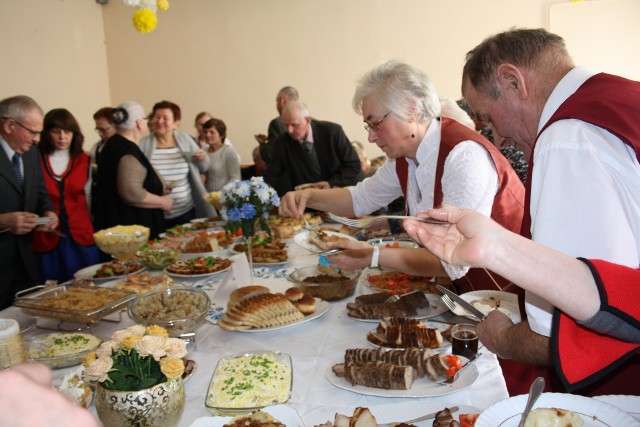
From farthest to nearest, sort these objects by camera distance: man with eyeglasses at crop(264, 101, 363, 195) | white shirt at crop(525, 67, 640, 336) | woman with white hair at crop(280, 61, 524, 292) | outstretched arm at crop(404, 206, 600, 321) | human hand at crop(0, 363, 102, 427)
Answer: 1. man with eyeglasses at crop(264, 101, 363, 195)
2. woman with white hair at crop(280, 61, 524, 292)
3. white shirt at crop(525, 67, 640, 336)
4. outstretched arm at crop(404, 206, 600, 321)
5. human hand at crop(0, 363, 102, 427)

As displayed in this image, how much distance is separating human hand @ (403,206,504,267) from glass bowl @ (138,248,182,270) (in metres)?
2.23

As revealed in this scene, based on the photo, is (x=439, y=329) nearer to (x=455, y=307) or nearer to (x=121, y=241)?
(x=455, y=307)

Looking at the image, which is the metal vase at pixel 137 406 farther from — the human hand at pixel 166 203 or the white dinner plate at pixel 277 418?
the human hand at pixel 166 203

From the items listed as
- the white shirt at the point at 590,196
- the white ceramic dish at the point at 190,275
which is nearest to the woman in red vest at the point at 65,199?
the white ceramic dish at the point at 190,275

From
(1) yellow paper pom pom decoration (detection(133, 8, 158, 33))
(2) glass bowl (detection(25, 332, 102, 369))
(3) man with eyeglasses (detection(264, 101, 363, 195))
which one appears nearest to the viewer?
(2) glass bowl (detection(25, 332, 102, 369))

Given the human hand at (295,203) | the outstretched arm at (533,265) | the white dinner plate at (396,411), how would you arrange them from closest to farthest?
the outstretched arm at (533,265) → the white dinner plate at (396,411) → the human hand at (295,203)

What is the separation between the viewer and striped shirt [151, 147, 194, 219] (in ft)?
16.3

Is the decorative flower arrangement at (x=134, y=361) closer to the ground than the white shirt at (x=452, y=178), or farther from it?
closer to the ground

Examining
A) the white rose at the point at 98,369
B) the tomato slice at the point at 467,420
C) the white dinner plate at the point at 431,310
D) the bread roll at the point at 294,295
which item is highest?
the white rose at the point at 98,369

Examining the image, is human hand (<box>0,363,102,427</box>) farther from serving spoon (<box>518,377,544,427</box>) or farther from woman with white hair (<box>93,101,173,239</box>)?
woman with white hair (<box>93,101,173,239</box>)

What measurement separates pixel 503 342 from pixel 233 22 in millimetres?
8236

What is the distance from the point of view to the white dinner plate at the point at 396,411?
1.34 m

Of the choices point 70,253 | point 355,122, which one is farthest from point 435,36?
point 70,253

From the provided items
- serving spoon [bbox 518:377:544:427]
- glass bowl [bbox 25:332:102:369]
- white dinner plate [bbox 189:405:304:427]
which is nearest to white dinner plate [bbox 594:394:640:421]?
serving spoon [bbox 518:377:544:427]
